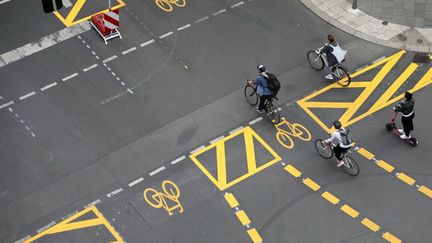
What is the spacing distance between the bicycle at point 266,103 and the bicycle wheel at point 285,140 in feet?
1.77

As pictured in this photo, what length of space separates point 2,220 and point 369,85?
1287 cm

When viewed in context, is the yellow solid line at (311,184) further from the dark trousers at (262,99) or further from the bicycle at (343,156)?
the dark trousers at (262,99)

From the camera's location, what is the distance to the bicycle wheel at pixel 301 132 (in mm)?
20453

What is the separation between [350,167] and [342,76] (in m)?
4.01

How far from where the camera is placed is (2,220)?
18.4m

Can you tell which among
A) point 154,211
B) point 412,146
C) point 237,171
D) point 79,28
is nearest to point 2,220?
point 154,211

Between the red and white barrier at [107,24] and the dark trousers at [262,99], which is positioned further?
the red and white barrier at [107,24]

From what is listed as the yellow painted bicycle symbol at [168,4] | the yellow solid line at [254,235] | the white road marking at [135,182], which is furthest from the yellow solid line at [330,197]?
the yellow painted bicycle symbol at [168,4]

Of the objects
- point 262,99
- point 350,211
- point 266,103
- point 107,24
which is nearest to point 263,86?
point 262,99

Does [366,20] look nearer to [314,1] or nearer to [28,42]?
[314,1]

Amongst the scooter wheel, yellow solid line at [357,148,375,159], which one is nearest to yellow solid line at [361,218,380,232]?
yellow solid line at [357,148,375,159]

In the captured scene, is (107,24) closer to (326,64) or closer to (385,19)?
(326,64)

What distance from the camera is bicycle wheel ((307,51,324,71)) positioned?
73.7 ft

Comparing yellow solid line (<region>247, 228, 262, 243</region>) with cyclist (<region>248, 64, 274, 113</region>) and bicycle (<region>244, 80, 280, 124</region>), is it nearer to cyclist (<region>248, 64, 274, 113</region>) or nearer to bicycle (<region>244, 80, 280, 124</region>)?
bicycle (<region>244, 80, 280, 124</region>)
